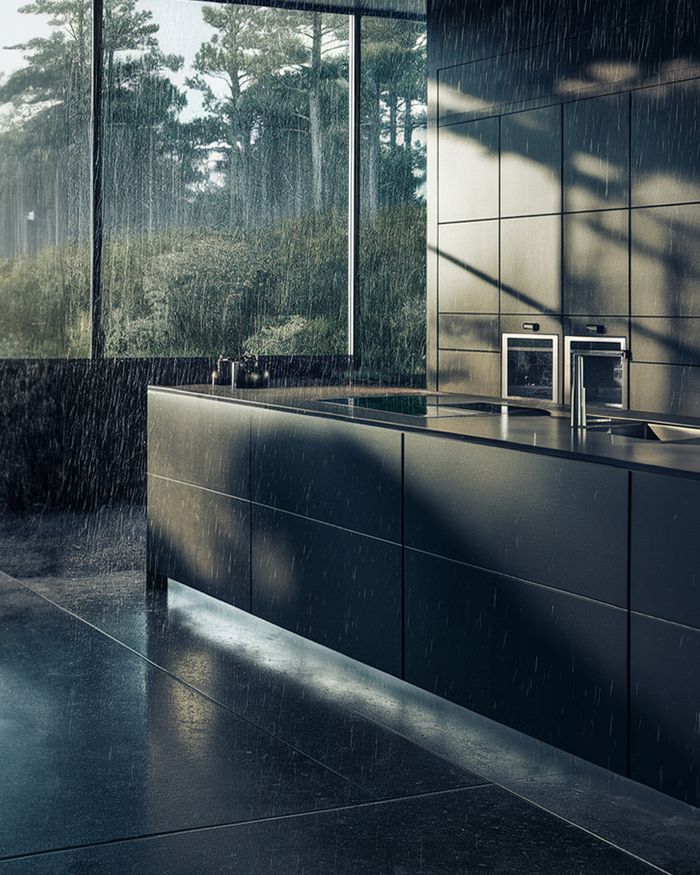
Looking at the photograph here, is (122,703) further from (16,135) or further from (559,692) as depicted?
(16,135)

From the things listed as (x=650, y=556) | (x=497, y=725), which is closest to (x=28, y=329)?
(x=497, y=725)

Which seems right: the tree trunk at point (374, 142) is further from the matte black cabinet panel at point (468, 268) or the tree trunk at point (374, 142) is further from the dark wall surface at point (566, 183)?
the matte black cabinet panel at point (468, 268)

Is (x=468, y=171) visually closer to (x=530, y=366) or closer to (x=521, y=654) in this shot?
(x=530, y=366)

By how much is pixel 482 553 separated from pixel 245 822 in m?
0.94

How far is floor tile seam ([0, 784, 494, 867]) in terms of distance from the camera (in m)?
2.74

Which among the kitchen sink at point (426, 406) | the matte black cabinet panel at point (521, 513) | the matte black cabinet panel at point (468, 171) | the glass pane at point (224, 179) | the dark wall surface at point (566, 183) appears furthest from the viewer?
the glass pane at point (224, 179)

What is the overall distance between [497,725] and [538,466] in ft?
2.84

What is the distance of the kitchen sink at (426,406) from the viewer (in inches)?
162

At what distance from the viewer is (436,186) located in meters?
7.09

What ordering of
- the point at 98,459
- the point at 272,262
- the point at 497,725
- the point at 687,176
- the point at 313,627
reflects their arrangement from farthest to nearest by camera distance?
the point at 272,262, the point at 98,459, the point at 687,176, the point at 313,627, the point at 497,725

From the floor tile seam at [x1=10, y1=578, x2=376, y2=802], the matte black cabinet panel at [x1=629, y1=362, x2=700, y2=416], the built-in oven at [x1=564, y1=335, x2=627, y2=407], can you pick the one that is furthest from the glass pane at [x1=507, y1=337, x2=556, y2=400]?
the floor tile seam at [x1=10, y1=578, x2=376, y2=802]

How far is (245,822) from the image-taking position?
292cm

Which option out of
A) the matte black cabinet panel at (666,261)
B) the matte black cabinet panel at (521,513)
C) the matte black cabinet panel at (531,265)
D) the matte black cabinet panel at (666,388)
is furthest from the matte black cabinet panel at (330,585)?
the matte black cabinet panel at (531,265)

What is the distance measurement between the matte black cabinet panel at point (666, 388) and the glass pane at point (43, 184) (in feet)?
13.9
